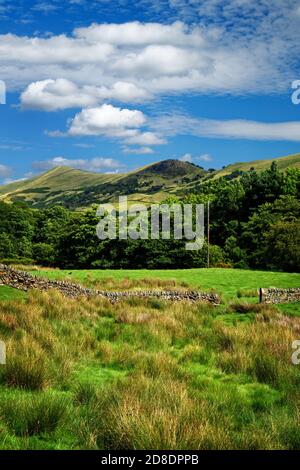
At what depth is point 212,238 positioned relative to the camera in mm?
79812

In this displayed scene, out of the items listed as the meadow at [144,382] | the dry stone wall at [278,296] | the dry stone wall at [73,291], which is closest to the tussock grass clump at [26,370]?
the meadow at [144,382]

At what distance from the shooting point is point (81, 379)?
27.3 feet

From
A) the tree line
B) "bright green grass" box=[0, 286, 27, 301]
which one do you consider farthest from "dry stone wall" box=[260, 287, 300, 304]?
the tree line

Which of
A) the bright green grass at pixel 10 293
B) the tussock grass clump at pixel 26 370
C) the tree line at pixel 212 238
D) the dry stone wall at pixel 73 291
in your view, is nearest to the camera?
the tussock grass clump at pixel 26 370

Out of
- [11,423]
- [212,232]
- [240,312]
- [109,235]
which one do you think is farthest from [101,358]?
[212,232]

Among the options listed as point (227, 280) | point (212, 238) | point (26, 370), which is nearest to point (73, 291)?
point (227, 280)

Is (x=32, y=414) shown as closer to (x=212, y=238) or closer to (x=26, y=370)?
A: (x=26, y=370)

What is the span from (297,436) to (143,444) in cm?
195

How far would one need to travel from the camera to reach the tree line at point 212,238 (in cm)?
5462

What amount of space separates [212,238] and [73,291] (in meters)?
59.0

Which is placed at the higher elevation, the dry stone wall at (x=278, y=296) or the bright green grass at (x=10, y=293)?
the bright green grass at (x=10, y=293)

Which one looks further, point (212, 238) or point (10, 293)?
point (212, 238)

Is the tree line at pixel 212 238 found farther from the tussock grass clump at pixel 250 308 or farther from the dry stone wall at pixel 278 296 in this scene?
the tussock grass clump at pixel 250 308

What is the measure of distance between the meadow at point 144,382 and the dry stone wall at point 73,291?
19.5 feet
